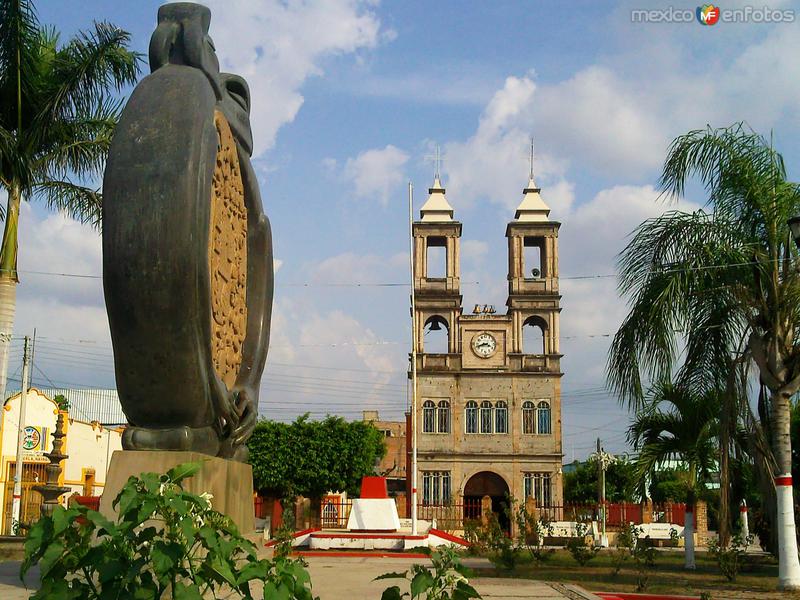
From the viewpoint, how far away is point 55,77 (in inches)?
480

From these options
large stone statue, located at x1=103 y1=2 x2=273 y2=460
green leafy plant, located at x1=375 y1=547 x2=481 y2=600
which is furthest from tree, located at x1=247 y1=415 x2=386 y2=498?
green leafy plant, located at x1=375 y1=547 x2=481 y2=600

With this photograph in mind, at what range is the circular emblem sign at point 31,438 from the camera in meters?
25.1

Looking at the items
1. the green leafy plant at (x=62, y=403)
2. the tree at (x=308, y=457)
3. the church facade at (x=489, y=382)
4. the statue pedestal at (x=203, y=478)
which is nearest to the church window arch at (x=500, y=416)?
the church facade at (x=489, y=382)

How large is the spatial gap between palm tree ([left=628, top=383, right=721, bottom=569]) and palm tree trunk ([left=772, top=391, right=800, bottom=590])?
223 centimetres

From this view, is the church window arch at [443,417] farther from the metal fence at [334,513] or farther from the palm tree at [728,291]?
the palm tree at [728,291]

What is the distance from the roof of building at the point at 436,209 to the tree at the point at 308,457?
422 inches

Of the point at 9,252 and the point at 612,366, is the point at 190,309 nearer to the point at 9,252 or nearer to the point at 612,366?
the point at 612,366

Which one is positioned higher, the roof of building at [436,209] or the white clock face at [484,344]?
the roof of building at [436,209]

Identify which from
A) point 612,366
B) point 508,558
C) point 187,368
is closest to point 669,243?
point 612,366

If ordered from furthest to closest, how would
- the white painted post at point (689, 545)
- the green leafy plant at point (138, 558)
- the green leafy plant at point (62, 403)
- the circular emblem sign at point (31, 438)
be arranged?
the green leafy plant at point (62, 403), the circular emblem sign at point (31, 438), the white painted post at point (689, 545), the green leafy plant at point (138, 558)

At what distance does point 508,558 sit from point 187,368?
7.76 m

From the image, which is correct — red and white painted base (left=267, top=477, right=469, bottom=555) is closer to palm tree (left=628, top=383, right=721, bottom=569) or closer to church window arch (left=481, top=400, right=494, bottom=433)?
palm tree (left=628, top=383, right=721, bottom=569)

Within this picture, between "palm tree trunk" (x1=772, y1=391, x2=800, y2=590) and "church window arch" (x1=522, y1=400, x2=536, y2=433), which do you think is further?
"church window arch" (x1=522, y1=400, x2=536, y2=433)

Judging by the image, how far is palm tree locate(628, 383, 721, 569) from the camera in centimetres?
1288
